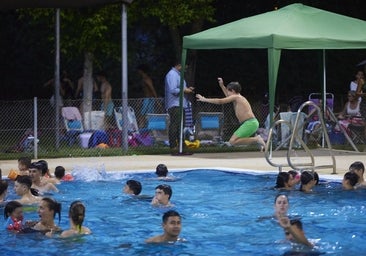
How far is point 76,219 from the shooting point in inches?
433

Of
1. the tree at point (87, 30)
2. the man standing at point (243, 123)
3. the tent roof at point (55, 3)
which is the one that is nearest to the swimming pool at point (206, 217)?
the man standing at point (243, 123)

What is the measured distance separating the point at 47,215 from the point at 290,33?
8.86m

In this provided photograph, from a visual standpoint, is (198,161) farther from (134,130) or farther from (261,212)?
(261,212)

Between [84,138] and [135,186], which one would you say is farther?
[84,138]

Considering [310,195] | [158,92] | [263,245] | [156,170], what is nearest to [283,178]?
[310,195]

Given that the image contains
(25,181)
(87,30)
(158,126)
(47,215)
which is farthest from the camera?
(87,30)

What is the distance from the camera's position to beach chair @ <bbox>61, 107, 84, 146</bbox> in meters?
20.8

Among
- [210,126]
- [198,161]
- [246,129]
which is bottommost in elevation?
[198,161]

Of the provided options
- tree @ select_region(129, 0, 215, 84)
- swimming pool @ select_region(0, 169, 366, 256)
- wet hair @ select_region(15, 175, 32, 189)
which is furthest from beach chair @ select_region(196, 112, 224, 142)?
wet hair @ select_region(15, 175, 32, 189)

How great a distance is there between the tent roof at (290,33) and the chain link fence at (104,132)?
2.21 meters

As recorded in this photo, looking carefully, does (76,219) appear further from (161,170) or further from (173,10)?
(173,10)

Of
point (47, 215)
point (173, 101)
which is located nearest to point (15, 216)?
point (47, 215)

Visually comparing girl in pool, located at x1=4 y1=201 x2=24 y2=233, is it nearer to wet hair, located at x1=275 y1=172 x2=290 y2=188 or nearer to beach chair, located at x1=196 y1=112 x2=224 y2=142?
wet hair, located at x1=275 y1=172 x2=290 y2=188

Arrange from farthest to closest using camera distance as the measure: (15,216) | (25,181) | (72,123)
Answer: (72,123) < (25,181) < (15,216)
